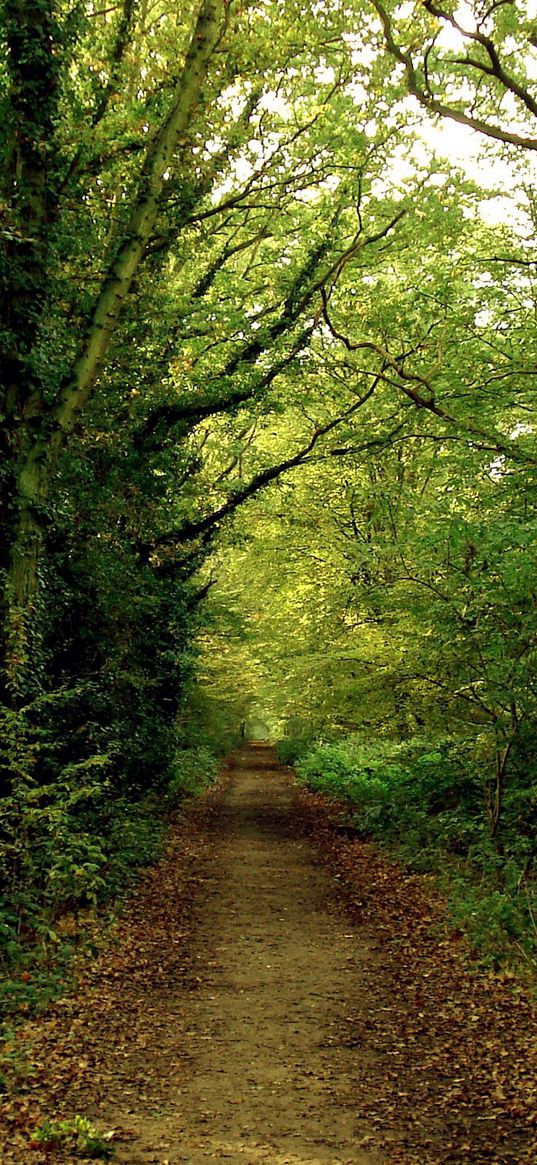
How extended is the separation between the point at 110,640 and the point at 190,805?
9885 millimetres

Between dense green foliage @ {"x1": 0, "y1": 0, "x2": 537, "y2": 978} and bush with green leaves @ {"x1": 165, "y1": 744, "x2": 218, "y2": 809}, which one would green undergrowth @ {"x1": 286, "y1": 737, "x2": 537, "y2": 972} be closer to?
dense green foliage @ {"x1": 0, "y1": 0, "x2": 537, "y2": 978}

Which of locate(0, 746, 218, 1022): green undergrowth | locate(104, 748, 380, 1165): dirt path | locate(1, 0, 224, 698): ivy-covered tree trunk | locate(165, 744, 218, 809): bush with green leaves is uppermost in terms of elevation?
locate(1, 0, 224, 698): ivy-covered tree trunk

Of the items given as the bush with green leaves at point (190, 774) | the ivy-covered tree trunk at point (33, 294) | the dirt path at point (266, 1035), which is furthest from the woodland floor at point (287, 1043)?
the bush with green leaves at point (190, 774)

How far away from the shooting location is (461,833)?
460 inches

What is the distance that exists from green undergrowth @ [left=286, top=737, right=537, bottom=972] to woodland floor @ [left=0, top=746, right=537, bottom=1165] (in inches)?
13.4

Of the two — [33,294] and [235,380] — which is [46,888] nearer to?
[33,294]

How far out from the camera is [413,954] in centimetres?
816

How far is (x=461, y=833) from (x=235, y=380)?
773 cm

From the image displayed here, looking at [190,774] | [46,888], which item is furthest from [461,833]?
[190,774]

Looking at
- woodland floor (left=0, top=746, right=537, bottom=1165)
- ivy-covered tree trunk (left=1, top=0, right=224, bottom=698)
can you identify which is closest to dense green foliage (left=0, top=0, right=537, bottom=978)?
ivy-covered tree trunk (left=1, top=0, right=224, bottom=698)

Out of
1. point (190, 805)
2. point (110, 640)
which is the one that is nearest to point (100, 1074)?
point (110, 640)

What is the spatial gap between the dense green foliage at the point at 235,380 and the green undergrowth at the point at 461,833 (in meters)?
0.13

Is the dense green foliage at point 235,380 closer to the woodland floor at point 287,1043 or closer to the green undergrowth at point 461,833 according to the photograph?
the green undergrowth at point 461,833

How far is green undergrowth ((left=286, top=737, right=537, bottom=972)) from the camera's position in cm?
816
